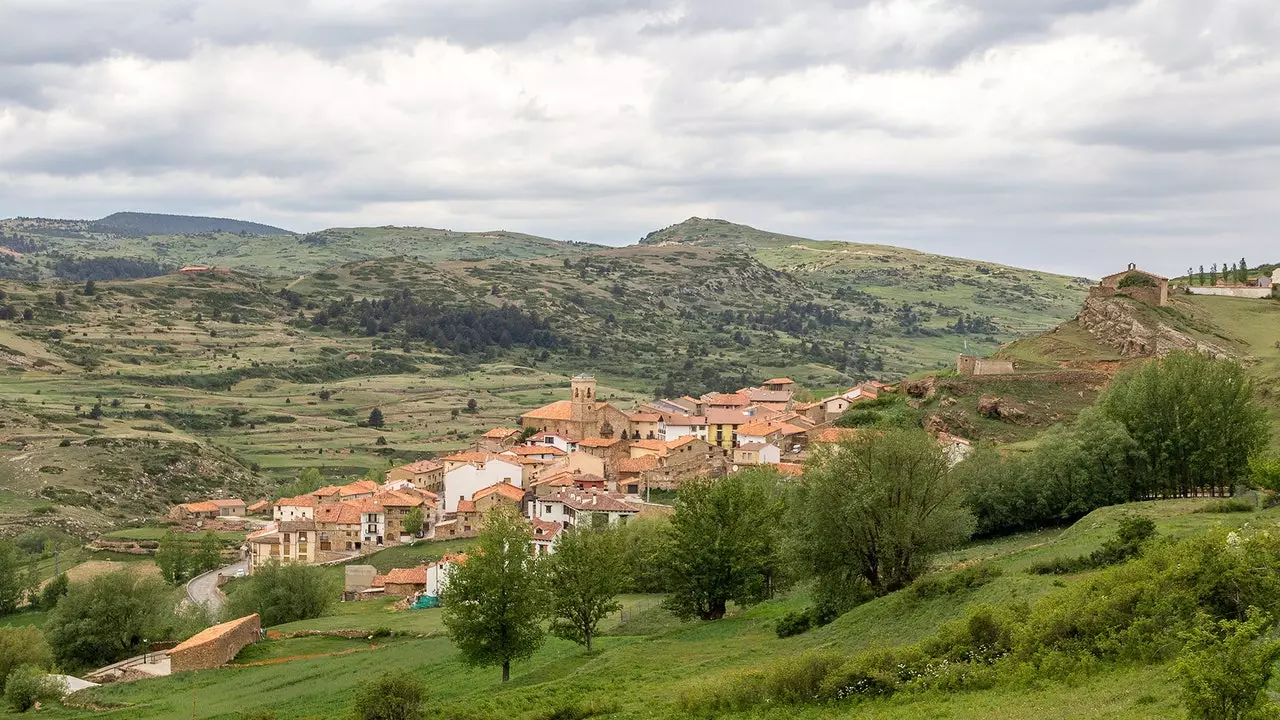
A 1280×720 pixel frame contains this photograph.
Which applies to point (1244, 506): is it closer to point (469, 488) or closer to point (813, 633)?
point (813, 633)

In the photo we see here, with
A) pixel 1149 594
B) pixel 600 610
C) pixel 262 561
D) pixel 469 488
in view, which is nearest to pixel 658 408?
pixel 469 488

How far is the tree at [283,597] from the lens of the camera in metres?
65.5

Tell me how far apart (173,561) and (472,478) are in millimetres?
22816

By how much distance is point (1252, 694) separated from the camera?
1577 centimetres

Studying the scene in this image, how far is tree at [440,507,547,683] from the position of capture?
1673 inches

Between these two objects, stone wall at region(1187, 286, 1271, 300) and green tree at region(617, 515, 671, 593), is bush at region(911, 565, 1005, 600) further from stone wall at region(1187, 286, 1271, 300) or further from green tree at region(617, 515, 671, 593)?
stone wall at region(1187, 286, 1271, 300)

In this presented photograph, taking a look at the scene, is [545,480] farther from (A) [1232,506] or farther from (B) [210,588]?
(A) [1232,506]

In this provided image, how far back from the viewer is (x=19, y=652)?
5306cm

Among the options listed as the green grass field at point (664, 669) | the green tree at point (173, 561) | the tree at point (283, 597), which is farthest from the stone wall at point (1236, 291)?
the green tree at point (173, 561)

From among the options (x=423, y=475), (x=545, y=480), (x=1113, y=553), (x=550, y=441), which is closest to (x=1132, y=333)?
(x=545, y=480)

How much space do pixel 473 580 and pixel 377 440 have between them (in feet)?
340

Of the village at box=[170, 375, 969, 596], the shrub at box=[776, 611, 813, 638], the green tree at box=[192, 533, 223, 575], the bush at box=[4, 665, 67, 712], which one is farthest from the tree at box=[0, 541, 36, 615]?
the shrub at box=[776, 611, 813, 638]

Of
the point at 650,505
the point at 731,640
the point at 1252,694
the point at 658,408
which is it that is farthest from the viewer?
the point at 658,408

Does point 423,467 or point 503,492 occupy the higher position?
point 503,492
